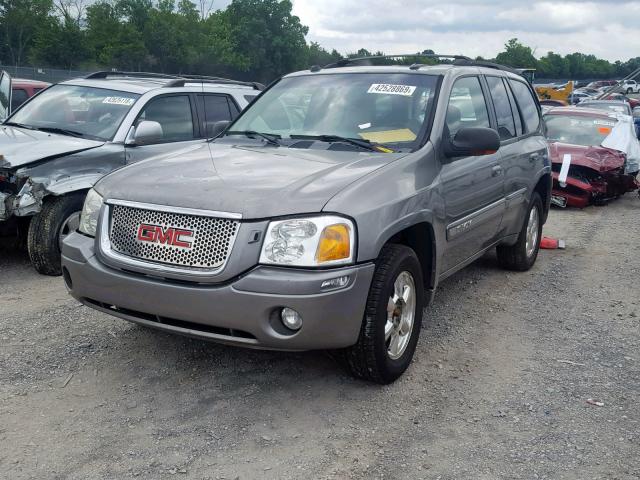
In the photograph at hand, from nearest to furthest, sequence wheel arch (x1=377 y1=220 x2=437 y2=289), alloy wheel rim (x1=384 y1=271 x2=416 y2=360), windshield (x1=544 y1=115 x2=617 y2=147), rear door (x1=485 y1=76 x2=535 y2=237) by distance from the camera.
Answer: alloy wheel rim (x1=384 y1=271 x2=416 y2=360)
wheel arch (x1=377 y1=220 x2=437 y2=289)
rear door (x1=485 y1=76 x2=535 y2=237)
windshield (x1=544 y1=115 x2=617 y2=147)

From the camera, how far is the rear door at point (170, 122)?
21.4ft

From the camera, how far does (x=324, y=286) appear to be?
332cm

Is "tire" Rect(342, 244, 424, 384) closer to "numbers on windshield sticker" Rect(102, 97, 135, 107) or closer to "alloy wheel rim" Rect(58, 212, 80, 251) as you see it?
"alloy wheel rim" Rect(58, 212, 80, 251)

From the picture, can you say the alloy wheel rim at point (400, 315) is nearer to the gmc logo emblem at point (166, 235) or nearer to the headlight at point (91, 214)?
the gmc logo emblem at point (166, 235)

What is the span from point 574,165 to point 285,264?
879 centimetres

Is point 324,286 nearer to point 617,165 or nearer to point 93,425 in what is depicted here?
point 93,425

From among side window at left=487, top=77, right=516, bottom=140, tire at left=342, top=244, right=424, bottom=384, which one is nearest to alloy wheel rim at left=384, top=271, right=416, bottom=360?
tire at left=342, top=244, right=424, bottom=384

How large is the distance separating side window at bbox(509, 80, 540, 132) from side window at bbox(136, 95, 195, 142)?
3.26m

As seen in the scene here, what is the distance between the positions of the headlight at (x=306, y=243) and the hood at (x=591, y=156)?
8.40m

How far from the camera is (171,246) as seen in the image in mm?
3508

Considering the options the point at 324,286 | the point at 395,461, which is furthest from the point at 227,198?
the point at 395,461

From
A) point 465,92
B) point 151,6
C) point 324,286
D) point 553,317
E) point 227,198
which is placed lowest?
point 553,317

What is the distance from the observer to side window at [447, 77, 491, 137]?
188 inches

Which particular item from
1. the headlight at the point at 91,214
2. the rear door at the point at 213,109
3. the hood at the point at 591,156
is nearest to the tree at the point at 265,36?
the hood at the point at 591,156
